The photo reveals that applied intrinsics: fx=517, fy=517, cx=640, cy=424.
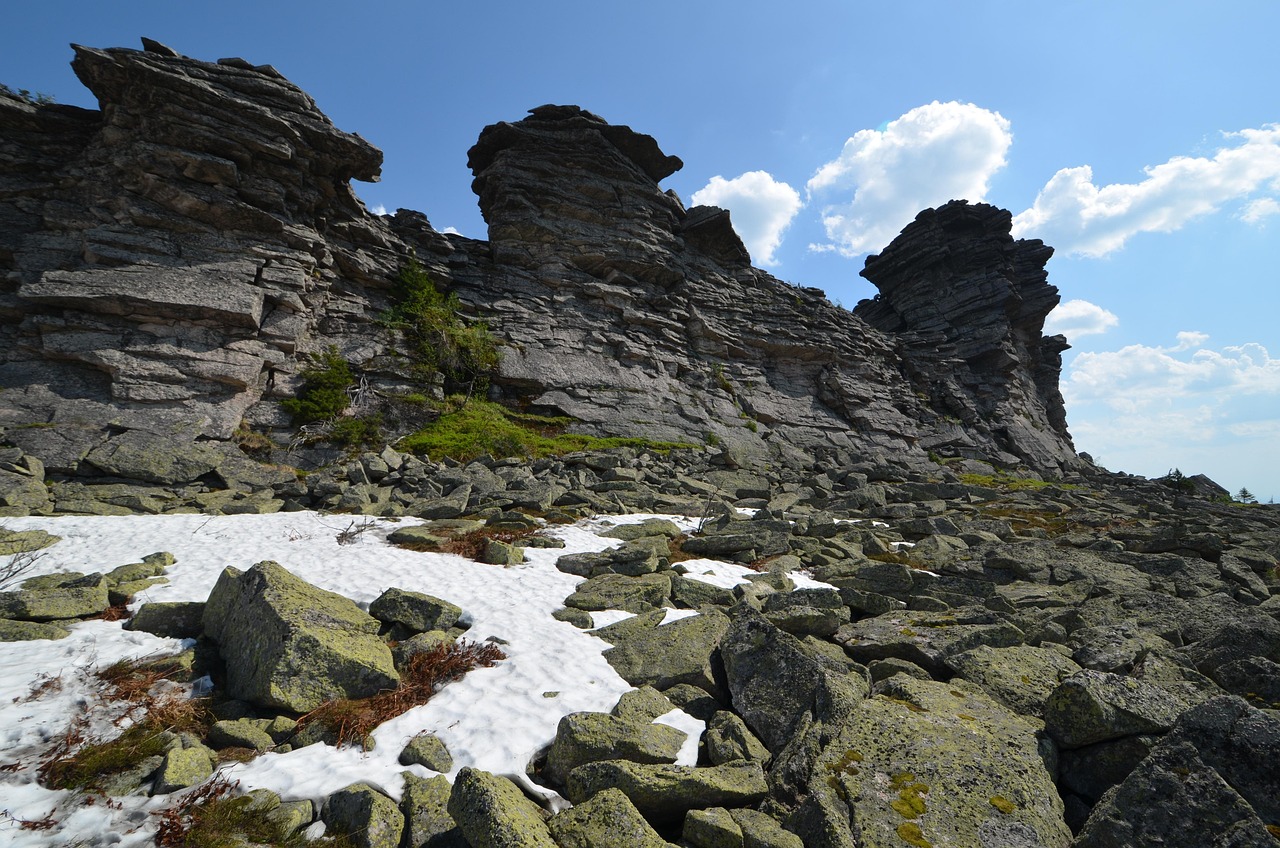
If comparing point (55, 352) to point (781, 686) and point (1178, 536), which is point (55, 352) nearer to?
point (781, 686)

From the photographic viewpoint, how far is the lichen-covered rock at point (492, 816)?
342 cm

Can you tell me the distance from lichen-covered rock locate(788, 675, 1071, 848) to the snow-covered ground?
1.47 m

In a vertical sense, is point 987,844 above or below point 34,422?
above

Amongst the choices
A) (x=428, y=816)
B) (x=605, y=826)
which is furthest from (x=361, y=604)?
(x=605, y=826)

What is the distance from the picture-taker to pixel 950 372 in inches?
2040

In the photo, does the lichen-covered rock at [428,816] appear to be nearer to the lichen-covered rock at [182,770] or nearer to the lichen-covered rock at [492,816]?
the lichen-covered rock at [492,816]

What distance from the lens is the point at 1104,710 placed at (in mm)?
4387

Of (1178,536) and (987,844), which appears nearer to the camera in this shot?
(987,844)

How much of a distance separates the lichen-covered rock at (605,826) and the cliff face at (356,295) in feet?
64.4

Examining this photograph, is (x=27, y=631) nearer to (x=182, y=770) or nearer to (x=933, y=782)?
(x=182, y=770)

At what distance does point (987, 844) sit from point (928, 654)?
3.04m

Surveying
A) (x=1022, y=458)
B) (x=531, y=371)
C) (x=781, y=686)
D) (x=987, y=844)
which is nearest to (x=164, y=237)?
(x=531, y=371)

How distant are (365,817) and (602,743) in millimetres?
1888

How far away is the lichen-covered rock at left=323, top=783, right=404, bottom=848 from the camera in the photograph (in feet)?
12.3
